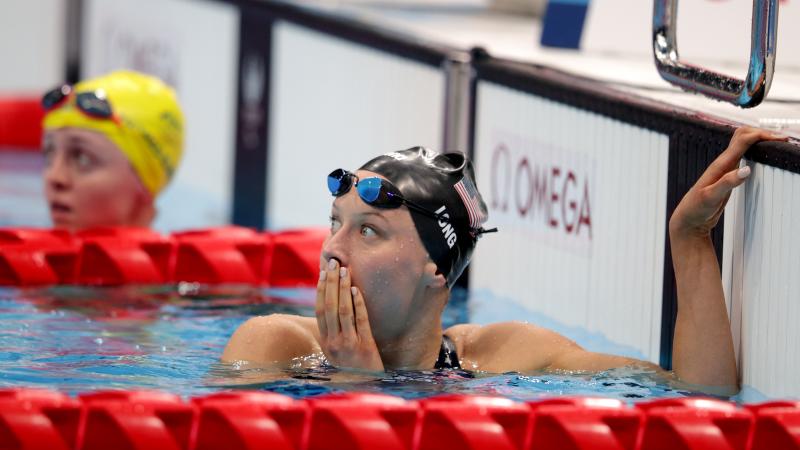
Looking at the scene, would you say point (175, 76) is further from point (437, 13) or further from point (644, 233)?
point (644, 233)

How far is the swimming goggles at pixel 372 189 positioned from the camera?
143 inches

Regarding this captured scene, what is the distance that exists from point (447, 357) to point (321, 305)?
46 centimetres

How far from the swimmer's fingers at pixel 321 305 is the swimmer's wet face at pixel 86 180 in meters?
1.96

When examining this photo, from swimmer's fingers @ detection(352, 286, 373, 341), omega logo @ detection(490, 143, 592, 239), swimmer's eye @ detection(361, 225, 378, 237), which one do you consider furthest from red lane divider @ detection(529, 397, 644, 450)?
omega logo @ detection(490, 143, 592, 239)

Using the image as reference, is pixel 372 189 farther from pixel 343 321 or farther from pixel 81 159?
pixel 81 159

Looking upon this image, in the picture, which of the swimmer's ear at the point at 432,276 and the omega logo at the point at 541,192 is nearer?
the swimmer's ear at the point at 432,276

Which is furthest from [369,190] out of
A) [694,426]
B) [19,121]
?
[19,121]

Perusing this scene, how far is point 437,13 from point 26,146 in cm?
320

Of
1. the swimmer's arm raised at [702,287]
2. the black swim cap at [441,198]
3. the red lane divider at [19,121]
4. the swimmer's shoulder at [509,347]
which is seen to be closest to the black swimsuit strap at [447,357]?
the swimmer's shoulder at [509,347]

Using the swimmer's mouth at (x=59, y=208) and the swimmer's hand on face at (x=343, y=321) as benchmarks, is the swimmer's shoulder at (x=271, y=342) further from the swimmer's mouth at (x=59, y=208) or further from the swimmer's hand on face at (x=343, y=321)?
the swimmer's mouth at (x=59, y=208)

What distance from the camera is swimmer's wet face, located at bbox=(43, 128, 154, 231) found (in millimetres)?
5387

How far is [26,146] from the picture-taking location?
10031 mm

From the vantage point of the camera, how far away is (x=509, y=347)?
3943 millimetres

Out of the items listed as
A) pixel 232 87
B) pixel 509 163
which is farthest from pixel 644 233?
pixel 232 87
